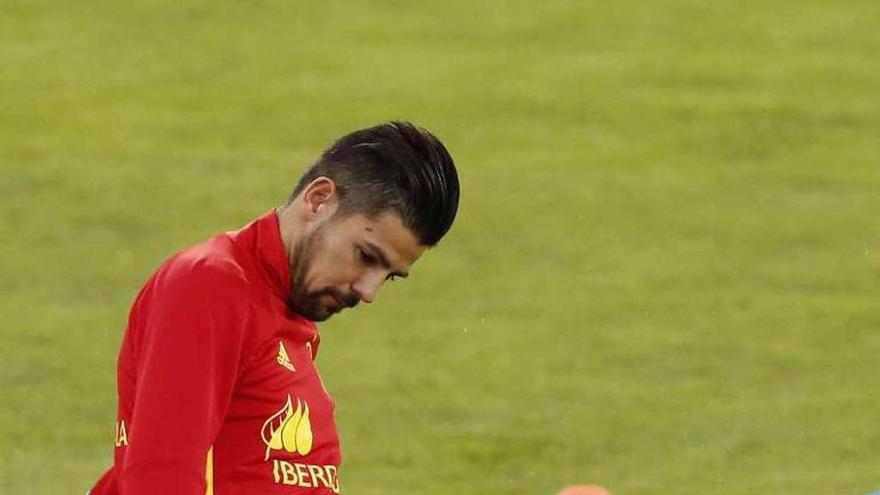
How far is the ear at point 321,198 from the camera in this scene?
4051 millimetres

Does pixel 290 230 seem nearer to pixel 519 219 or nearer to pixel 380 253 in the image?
pixel 380 253

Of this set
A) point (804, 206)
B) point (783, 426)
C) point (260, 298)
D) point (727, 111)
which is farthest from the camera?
point (727, 111)

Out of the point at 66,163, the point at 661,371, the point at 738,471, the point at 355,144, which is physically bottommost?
the point at 355,144

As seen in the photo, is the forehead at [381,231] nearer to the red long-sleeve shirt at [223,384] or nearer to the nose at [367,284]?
the nose at [367,284]

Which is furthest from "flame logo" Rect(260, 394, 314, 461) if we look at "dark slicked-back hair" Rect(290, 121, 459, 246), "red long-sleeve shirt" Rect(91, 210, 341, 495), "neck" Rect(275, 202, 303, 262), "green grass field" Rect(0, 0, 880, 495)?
"green grass field" Rect(0, 0, 880, 495)

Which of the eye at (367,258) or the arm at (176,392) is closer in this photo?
the arm at (176,392)

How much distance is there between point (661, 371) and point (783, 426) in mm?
559

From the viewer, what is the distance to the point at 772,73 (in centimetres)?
1125

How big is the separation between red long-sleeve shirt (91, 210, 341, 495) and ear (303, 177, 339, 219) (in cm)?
9

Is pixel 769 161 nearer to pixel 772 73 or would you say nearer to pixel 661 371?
pixel 772 73

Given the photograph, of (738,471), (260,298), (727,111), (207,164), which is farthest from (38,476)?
(727,111)

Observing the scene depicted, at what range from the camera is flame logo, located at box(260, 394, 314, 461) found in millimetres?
4129

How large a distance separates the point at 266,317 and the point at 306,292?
123mm

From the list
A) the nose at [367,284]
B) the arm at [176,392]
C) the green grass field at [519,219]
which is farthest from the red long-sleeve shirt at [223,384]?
the green grass field at [519,219]
